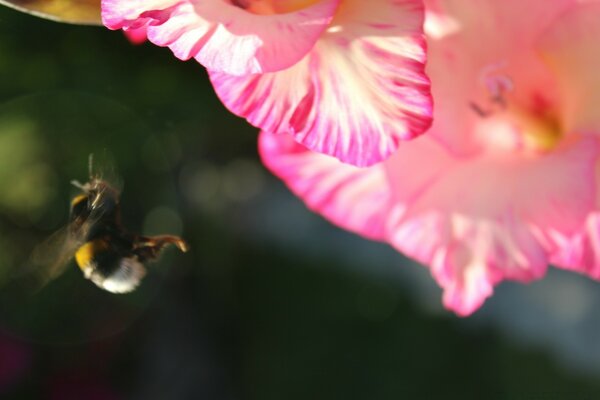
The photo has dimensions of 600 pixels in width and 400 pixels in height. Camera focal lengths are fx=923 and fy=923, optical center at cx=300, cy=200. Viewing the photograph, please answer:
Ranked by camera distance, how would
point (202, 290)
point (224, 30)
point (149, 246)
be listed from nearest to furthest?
point (224, 30), point (149, 246), point (202, 290)

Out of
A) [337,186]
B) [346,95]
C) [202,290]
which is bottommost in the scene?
[202,290]

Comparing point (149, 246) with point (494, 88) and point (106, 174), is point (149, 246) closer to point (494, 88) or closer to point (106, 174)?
point (106, 174)

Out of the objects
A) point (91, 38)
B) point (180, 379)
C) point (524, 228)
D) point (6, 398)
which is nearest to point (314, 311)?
point (180, 379)

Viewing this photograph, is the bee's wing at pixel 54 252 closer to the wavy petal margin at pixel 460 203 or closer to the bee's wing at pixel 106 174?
the bee's wing at pixel 106 174

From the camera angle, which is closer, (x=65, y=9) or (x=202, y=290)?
(x=65, y=9)

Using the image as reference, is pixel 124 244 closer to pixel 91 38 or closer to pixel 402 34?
pixel 402 34

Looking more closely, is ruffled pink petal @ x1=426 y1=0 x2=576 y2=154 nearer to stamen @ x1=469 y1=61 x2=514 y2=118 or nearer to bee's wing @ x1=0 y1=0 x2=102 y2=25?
stamen @ x1=469 y1=61 x2=514 y2=118

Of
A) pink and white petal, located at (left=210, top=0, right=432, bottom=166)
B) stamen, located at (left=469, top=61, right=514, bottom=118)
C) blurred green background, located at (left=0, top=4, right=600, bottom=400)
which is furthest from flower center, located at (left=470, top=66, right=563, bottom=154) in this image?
blurred green background, located at (left=0, top=4, right=600, bottom=400)

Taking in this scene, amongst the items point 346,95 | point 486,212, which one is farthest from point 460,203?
point 346,95

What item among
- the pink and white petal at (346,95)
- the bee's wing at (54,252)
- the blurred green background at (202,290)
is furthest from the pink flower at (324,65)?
the blurred green background at (202,290)
